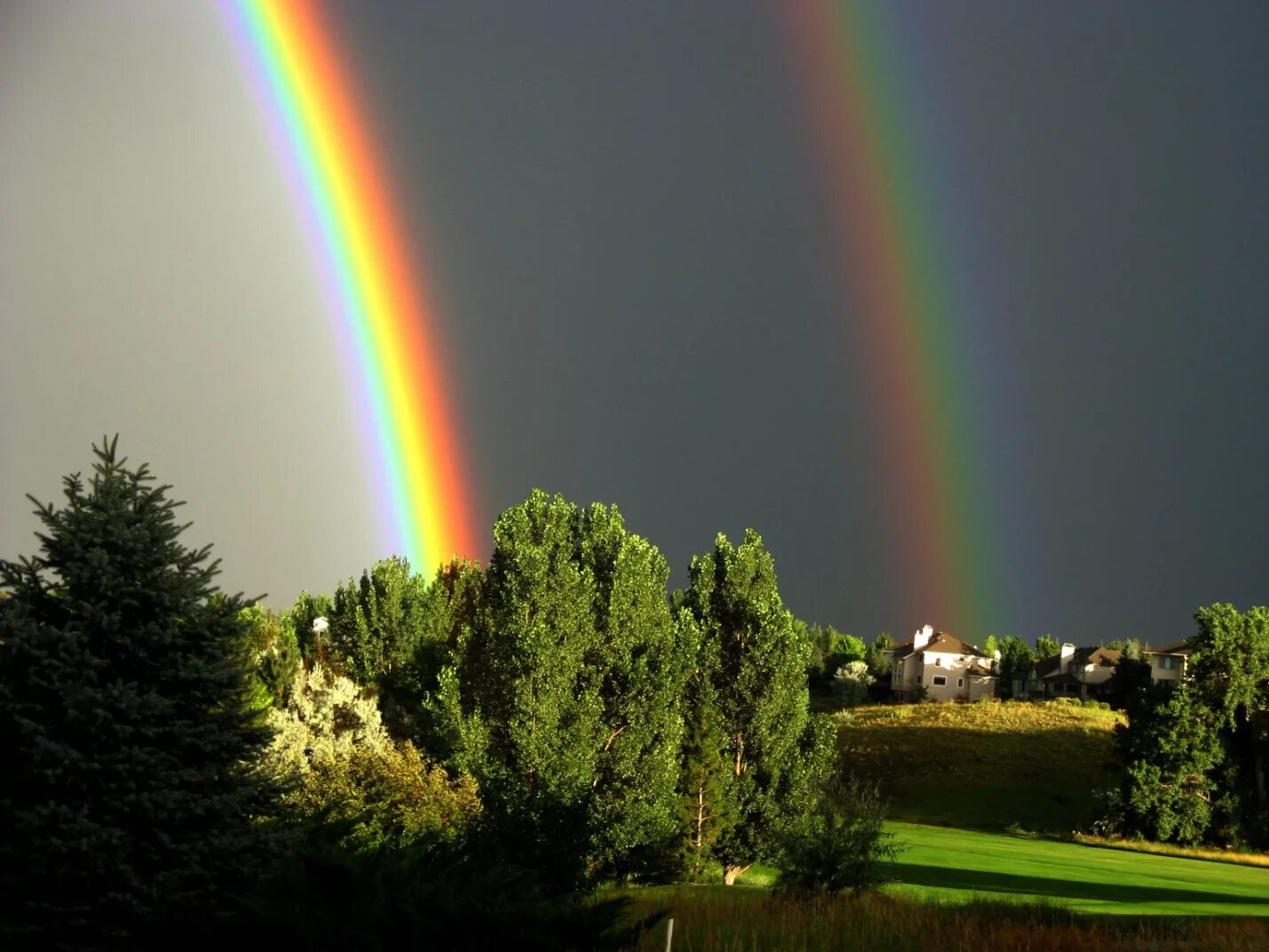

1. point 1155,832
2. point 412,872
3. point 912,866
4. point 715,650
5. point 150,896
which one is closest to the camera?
point 150,896

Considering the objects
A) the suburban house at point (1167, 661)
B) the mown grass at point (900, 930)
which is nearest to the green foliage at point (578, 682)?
the mown grass at point (900, 930)

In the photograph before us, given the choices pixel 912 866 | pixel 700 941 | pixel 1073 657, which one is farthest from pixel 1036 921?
pixel 1073 657

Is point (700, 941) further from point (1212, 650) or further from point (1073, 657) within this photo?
point (1073, 657)

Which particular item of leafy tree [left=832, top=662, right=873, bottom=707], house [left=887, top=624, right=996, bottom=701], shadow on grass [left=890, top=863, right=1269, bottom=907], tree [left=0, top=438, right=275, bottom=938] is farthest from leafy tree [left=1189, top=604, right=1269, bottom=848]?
house [left=887, top=624, right=996, bottom=701]

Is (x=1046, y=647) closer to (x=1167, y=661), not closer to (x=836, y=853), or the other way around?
(x=1167, y=661)

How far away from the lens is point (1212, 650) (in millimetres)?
63781

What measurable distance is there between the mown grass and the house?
13139 cm

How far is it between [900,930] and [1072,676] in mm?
138340

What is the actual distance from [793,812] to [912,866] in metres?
4.07

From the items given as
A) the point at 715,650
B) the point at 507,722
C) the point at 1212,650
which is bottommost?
the point at 507,722

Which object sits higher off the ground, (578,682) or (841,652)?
(841,652)

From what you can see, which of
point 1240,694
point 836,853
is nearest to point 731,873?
point 836,853

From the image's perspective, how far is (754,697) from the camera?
135ft

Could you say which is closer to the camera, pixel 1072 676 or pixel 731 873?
pixel 731 873
